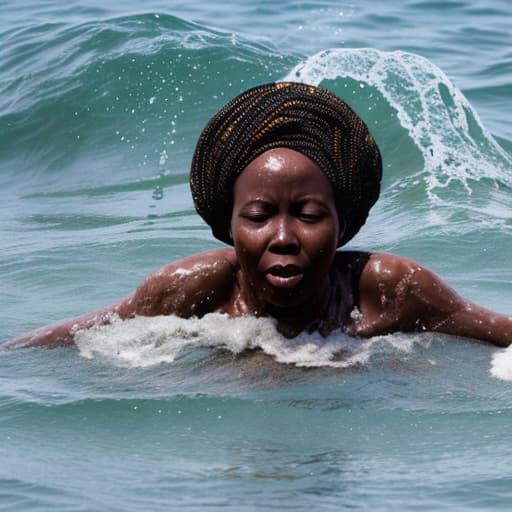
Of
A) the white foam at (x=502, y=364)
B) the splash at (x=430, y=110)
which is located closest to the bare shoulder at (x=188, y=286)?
the white foam at (x=502, y=364)

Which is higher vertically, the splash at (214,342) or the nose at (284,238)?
the nose at (284,238)

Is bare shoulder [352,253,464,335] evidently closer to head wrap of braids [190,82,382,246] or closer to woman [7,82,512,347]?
woman [7,82,512,347]

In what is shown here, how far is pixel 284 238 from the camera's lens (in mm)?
4879

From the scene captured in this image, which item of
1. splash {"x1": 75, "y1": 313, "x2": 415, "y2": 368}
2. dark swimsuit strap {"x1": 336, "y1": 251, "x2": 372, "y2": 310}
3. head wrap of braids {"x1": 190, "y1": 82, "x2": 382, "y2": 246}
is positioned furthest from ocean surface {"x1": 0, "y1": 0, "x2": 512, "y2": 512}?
head wrap of braids {"x1": 190, "y1": 82, "x2": 382, "y2": 246}

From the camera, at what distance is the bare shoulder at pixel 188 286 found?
5.31m

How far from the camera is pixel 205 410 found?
477 cm

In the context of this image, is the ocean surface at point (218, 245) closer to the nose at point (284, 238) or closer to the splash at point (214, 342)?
the splash at point (214, 342)

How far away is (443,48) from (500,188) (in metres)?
5.24

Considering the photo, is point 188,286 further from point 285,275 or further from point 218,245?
point 218,245

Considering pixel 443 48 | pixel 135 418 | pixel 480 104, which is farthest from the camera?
pixel 443 48

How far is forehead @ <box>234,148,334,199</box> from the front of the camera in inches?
195

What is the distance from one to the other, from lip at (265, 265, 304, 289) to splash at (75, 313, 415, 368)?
346 millimetres

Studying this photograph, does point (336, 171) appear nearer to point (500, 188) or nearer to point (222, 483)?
point (222, 483)

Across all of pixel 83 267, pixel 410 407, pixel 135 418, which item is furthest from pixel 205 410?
pixel 83 267
